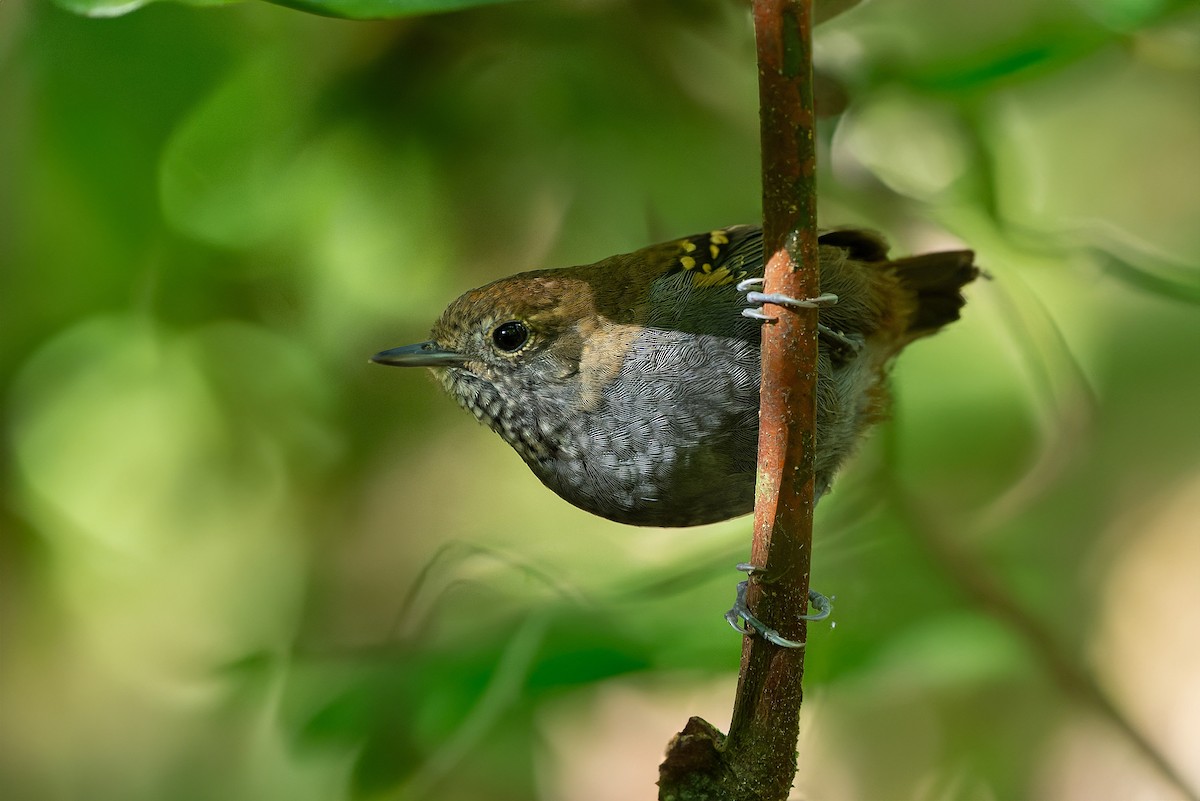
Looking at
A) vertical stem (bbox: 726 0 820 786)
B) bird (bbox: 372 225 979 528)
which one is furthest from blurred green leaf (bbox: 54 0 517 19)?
vertical stem (bbox: 726 0 820 786)

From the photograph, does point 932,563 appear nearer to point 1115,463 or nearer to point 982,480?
point 982,480

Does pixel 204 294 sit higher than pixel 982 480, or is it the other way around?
pixel 204 294

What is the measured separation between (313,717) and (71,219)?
166 centimetres

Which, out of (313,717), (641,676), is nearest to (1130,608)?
(641,676)

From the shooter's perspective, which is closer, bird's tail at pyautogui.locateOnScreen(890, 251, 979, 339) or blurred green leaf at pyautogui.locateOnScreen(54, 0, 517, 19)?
blurred green leaf at pyautogui.locateOnScreen(54, 0, 517, 19)

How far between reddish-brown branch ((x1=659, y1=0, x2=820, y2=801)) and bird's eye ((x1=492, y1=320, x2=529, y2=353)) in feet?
2.91

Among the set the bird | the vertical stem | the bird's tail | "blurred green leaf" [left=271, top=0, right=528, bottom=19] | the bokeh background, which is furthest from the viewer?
the bokeh background

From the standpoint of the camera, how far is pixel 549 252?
3.85m

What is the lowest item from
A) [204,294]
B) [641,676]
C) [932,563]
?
[641,676]

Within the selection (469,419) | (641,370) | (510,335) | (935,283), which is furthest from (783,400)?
(469,419)

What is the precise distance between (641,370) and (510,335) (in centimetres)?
30

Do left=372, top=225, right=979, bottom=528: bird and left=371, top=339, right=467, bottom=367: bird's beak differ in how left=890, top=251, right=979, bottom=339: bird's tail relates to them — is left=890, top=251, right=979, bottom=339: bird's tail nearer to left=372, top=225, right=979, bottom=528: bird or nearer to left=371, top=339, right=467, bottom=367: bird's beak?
left=372, top=225, right=979, bottom=528: bird

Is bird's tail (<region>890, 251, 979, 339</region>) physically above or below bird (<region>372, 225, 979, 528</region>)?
above

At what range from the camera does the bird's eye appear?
8.05ft
